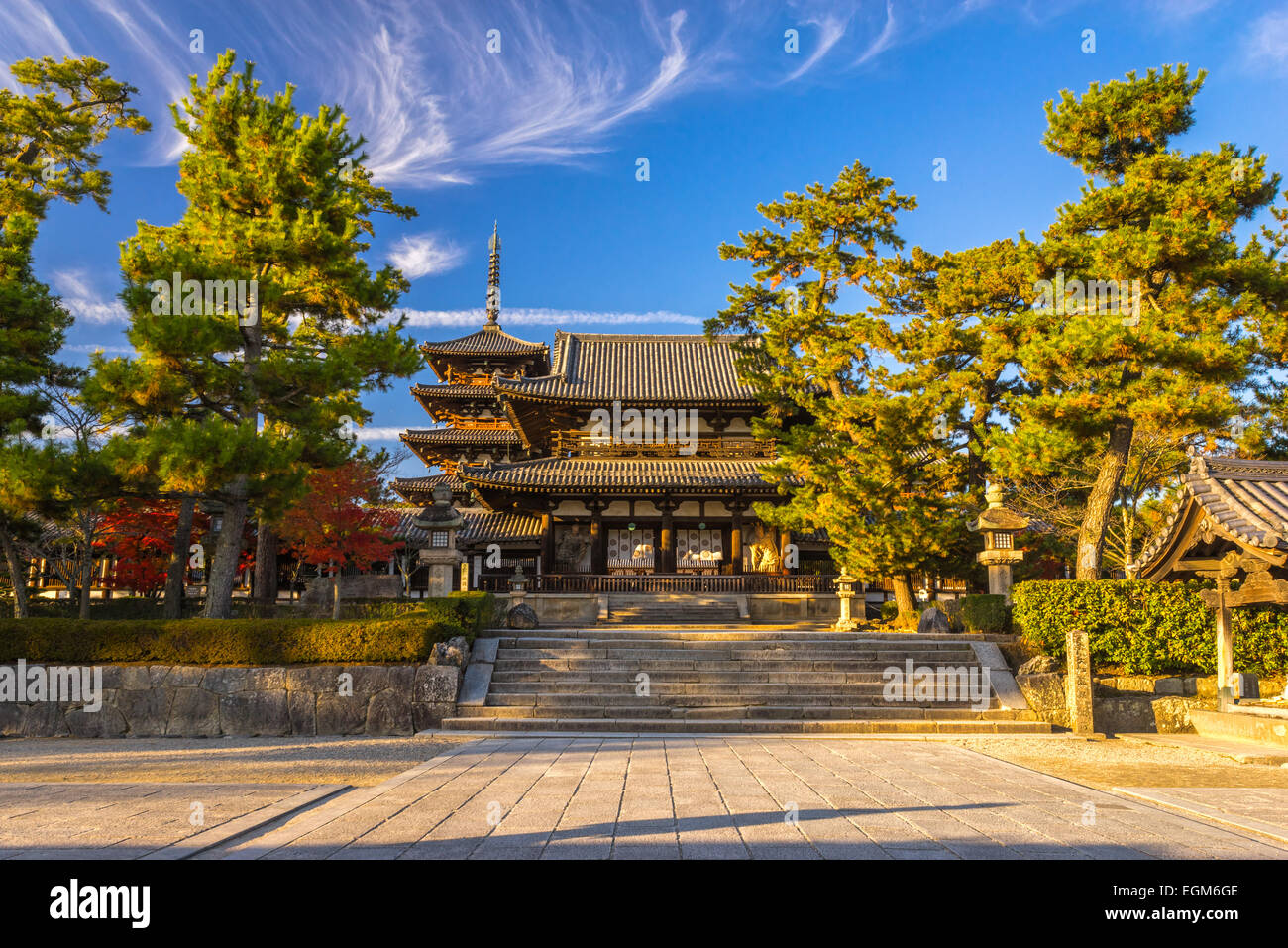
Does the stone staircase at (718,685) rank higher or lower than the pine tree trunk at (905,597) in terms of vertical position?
lower

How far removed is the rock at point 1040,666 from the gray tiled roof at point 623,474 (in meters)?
12.8

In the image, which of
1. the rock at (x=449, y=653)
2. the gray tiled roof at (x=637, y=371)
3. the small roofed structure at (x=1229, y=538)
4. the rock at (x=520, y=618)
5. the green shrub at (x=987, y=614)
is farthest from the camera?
the gray tiled roof at (x=637, y=371)

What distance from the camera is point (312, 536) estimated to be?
2083cm

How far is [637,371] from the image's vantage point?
31.0 metres

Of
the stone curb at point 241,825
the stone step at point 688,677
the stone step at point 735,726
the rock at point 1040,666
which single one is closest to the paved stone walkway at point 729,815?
the stone curb at point 241,825

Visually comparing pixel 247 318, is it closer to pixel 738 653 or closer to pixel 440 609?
pixel 440 609

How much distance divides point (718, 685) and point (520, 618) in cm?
638

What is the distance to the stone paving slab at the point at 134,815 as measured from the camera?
5195 millimetres

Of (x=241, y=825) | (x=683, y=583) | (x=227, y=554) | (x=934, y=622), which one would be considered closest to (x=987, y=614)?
(x=934, y=622)

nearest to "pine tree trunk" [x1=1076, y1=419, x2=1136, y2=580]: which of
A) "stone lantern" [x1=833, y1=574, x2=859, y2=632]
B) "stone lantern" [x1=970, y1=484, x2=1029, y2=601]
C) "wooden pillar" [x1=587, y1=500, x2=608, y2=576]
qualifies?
"stone lantern" [x1=970, y1=484, x2=1029, y2=601]

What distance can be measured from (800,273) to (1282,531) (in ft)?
51.7

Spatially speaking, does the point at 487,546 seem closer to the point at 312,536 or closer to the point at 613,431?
the point at 613,431

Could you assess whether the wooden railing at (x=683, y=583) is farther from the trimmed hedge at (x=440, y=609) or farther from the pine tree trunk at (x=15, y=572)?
the pine tree trunk at (x=15, y=572)

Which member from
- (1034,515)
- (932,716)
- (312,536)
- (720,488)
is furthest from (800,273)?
(312,536)
